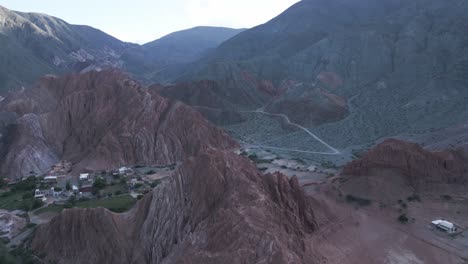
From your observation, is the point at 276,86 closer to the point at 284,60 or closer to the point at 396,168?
the point at 284,60

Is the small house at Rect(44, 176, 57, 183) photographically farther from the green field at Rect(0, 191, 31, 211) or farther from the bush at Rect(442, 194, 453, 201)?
the bush at Rect(442, 194, 453, 201)

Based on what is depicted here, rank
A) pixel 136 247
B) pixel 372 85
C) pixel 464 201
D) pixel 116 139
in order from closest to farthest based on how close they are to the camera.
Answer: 1. pixel 136 247
2. pixel 464 201
3. pixel 116 139
4. pixel 372 85

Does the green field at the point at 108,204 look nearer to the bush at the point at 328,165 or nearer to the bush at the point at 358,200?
the bush at the point at 358,200

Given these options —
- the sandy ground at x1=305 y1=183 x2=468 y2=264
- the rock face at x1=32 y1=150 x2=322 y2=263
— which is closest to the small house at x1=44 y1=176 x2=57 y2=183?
the rock face at x1=32 y1=150 x2=322 y2=263

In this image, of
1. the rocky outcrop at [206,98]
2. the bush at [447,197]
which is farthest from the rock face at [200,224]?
the rocky outcrop at [206,98]

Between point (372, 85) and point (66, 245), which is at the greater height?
point (372, 85)

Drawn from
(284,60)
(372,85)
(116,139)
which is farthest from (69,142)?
(284,60)

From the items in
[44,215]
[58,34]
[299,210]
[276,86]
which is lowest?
[44,215]
